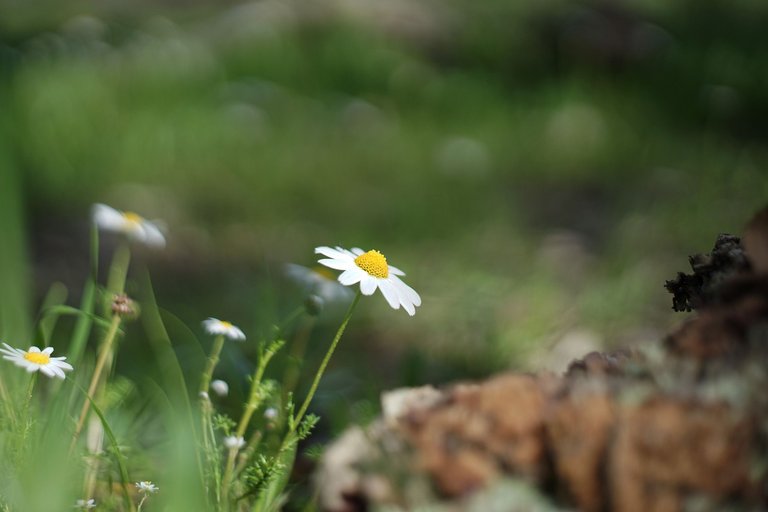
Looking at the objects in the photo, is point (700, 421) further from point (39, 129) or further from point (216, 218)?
point (39, 129)

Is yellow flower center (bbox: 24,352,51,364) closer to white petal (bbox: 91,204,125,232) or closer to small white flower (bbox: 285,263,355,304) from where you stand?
white petal (bbox: 91,204,125,232)

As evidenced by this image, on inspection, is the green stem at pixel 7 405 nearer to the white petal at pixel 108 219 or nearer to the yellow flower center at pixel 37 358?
the yellow flower center at pixel 37 358

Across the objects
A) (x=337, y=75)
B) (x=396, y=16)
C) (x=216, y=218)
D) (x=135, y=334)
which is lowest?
(x=135, y=334)

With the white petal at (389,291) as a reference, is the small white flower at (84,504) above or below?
below

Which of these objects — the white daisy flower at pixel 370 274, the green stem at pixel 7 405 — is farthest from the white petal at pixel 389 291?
the green stem at pixel 7 405

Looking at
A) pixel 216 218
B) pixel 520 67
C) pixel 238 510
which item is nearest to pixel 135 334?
pixel 216 218

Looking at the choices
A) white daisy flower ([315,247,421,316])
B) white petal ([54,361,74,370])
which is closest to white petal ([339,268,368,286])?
white daisy flower ([315,247,421,316])

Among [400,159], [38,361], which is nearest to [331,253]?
[38,361]

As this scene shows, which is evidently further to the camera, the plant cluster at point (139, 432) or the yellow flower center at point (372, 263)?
the yellow flower center at point (372, 263)

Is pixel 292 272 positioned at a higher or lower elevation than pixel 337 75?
lower
